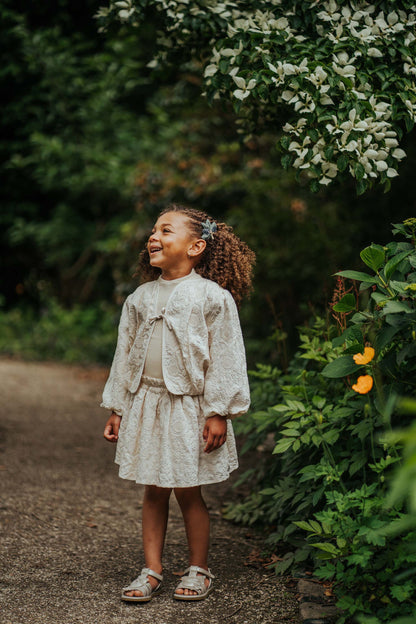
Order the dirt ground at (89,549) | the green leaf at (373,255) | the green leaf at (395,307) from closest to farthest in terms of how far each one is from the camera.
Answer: the green leaf at (395,307), the green leaf at (373,255), the dirt ground at (89,549)

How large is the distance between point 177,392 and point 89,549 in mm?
1097

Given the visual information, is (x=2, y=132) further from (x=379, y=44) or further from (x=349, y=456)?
(x=349, y=456)

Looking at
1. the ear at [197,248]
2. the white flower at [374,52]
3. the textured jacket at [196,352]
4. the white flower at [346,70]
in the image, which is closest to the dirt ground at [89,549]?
the textured jacket at [196,352]

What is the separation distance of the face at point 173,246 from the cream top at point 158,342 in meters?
0.06

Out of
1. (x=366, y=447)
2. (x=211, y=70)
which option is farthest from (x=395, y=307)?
(x=211, y=70)

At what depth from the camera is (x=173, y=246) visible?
9.27 feet

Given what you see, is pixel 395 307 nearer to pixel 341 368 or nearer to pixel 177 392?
pixel 341 368

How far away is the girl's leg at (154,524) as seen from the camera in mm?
2756

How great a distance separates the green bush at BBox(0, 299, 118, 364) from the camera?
9938 millimetres

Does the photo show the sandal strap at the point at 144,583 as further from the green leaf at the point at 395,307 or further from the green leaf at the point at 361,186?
the green leaf at the point at 361,186

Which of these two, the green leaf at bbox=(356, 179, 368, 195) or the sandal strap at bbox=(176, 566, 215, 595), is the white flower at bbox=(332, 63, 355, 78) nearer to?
the green leaf at bbox=(356, 179, 368, 195)

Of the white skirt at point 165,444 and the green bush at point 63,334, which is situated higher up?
the white skirt at point 165,444

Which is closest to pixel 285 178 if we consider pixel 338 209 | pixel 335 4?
pixel 338 209

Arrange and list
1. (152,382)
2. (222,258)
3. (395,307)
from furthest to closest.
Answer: (222,258) < (152,382) < (395,307)
